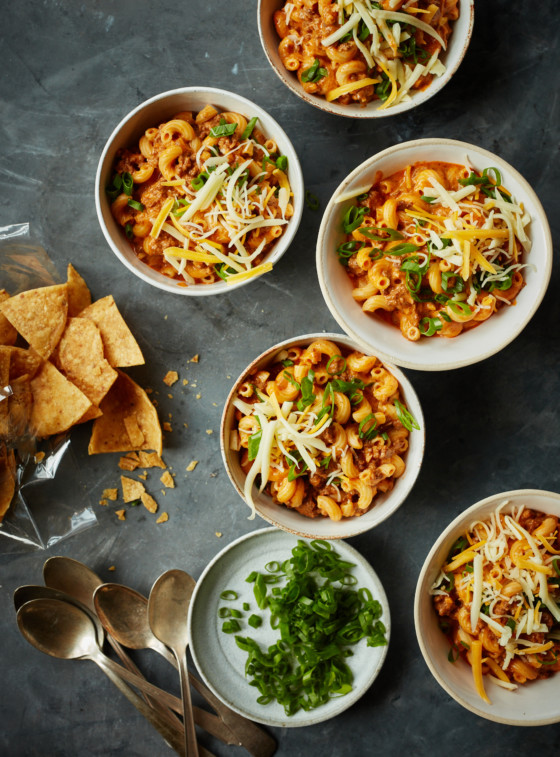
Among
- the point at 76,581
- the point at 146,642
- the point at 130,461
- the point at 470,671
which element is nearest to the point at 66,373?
the point at 130,461

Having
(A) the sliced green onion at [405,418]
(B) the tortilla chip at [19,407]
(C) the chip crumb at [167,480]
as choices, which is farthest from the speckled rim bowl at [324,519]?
(B) the tortilla chip at [19,407]

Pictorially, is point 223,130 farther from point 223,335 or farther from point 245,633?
point 245,633

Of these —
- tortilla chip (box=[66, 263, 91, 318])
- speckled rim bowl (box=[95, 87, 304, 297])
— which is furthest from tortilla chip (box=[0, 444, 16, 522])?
speckled rim bowl (box=[95, 87, 304, 297])

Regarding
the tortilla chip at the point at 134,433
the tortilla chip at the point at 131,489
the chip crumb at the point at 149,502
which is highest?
the tortilla chip at the point at 134,433

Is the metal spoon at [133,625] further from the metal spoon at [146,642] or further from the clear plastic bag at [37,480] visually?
the clear plastic bag at [37,480]

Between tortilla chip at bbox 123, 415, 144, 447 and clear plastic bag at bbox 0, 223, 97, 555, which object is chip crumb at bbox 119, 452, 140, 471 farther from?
clear plastic bag at bbox 0, 223, 97, 555

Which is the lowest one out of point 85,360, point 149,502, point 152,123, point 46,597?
point 46,597
